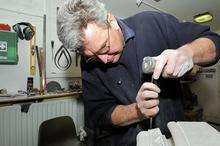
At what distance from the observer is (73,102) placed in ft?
7.99

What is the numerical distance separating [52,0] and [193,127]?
1.96m

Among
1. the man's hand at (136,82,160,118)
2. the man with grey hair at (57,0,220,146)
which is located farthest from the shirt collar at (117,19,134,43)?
the man's hand at (136,82,160,118)

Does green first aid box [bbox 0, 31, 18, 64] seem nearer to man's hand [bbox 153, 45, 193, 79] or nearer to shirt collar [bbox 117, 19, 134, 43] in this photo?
shirt collar [bbox 117, 19, 134, 43]

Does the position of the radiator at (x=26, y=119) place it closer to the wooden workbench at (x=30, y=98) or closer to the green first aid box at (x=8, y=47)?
the wooden workbench at (x=30, y=98)

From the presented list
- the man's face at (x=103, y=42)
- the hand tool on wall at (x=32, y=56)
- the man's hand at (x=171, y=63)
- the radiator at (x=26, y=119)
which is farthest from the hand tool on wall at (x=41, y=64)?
the man's hand at (x=171, y=63)

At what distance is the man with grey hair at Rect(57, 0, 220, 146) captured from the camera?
3.28 ft

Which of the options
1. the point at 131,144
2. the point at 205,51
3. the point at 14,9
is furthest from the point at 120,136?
the point at 14,9

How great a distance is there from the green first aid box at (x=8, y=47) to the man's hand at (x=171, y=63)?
150 centimetres

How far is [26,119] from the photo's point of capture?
6.72 ft

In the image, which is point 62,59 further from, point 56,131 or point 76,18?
point 76,18

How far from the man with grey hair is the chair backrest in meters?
0.65

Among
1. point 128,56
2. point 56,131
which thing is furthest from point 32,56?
point 128,56

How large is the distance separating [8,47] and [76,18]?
3.78 ft

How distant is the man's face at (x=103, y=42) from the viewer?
3.48ft
